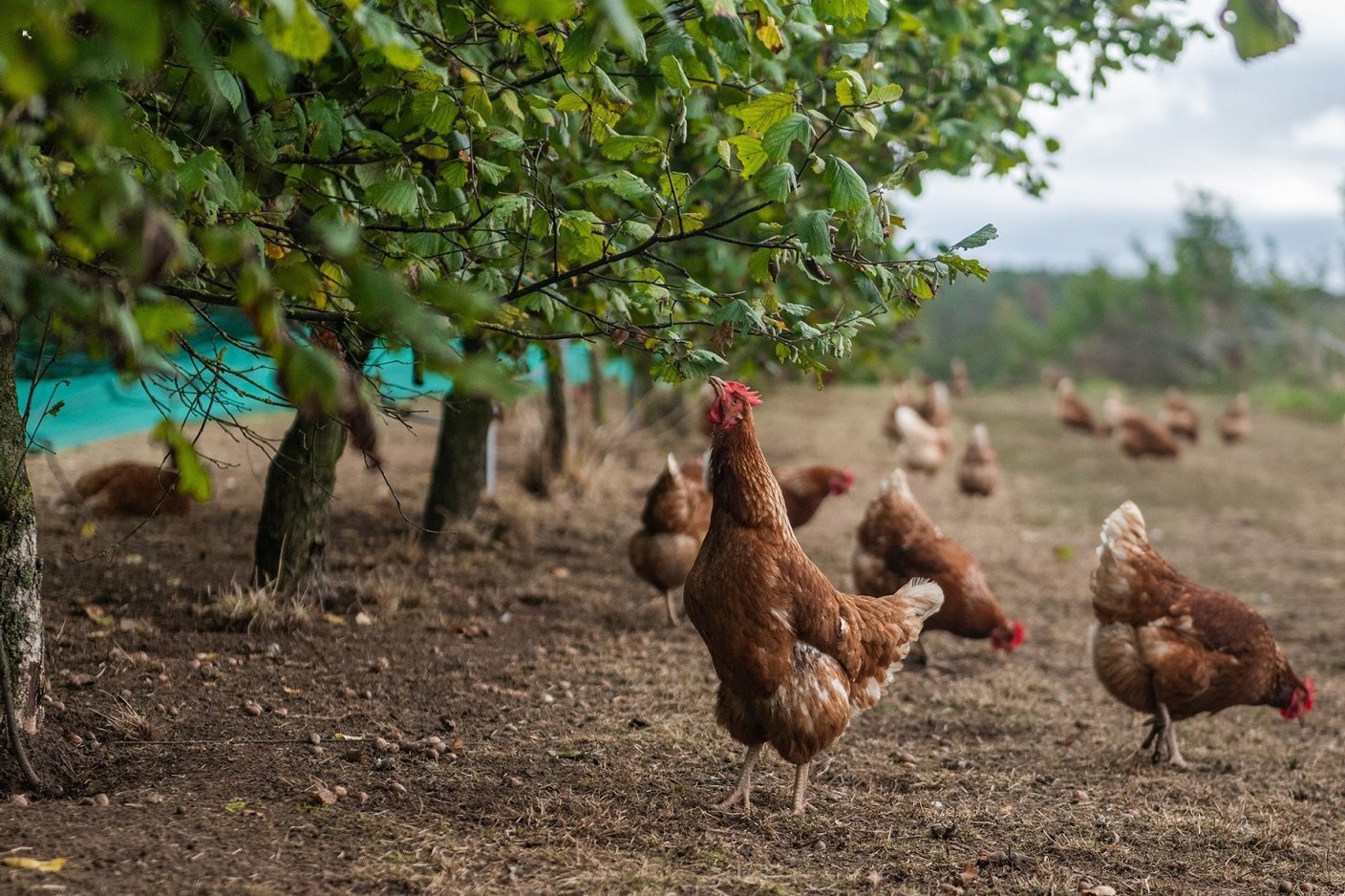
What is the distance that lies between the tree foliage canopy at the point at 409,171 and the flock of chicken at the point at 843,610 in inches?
30.2

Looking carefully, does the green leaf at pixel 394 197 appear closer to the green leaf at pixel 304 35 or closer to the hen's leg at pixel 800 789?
the green leaf at pixel 304 35

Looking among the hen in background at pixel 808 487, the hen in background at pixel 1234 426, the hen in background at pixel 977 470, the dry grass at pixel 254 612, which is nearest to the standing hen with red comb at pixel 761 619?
the dry grass at pixel 254 612

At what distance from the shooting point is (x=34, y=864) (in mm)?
2730

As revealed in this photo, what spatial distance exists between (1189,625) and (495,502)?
524 centimetres

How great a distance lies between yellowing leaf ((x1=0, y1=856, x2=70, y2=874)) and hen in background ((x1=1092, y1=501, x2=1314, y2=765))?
14.0ft

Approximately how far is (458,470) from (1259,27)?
19.8 ft

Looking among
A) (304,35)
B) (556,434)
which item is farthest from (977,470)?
(304,35)

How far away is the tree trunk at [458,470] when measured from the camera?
7480 mm

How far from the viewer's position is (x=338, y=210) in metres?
3.18

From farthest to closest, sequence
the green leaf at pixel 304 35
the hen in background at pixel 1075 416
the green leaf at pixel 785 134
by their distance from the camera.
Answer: the hen in background at pixel 1075 416 → the green leaf at pixel 785 134 → the green leaf at pixel 304 35

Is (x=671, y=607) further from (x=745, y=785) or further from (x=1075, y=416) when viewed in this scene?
(x=1075, y=416)

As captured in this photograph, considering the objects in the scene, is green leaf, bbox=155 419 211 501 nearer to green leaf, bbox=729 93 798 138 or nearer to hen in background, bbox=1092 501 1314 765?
green leaf, bbox=729 93 798 138

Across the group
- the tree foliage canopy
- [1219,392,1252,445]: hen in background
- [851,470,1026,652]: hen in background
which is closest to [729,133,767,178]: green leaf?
the tree foliage canopy

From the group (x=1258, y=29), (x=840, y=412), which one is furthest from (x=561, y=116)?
(x=840, y=412)
